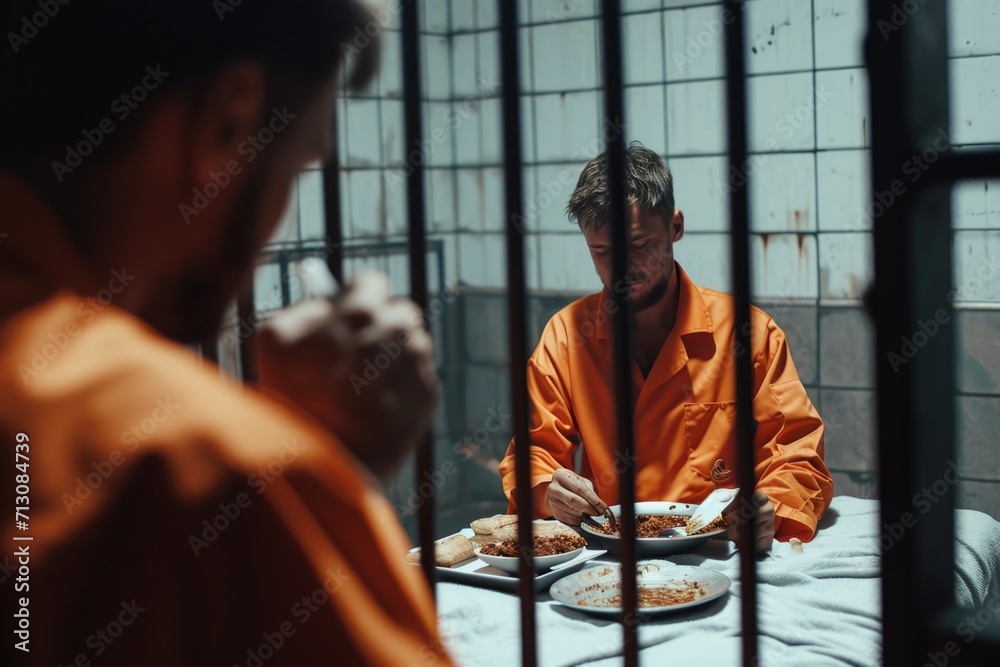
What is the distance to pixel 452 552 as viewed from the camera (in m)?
1.80

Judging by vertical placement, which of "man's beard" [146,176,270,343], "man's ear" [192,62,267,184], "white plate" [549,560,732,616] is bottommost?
"white plate" [549,560,732,616]

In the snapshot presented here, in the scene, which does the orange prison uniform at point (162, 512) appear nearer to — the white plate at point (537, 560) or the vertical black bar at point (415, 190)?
the vertical black bar at point (415, 190)

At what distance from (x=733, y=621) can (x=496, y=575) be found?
412 mm

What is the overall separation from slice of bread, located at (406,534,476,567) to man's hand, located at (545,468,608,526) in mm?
261

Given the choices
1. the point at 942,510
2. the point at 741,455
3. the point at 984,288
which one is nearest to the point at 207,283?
the point at 741,455

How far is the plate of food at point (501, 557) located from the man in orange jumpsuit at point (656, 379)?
14.9 inches

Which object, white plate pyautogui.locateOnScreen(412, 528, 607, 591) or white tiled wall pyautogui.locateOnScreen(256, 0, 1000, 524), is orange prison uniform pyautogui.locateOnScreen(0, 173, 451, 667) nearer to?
white plate pyautogui.locateOnScreen(412, 528, 607, 591)

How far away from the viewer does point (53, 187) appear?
1.92ft

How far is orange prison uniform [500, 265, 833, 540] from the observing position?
7.45 ft

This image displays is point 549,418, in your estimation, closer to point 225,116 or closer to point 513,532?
point 513,532

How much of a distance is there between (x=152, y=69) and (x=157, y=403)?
23 cm

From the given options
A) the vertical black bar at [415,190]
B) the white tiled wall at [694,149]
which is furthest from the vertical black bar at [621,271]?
the white tiled wall at [694,149]

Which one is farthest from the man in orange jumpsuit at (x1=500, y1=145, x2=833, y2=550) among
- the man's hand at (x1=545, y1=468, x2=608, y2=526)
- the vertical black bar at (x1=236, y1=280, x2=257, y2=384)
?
the vertical black bar at (x1=236, y1=280, x2=257, y2=384)

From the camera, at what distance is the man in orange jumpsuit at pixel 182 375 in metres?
0.49
